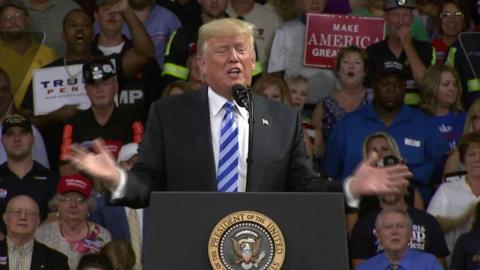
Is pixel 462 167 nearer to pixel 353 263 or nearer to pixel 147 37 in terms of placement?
pixel 353 263

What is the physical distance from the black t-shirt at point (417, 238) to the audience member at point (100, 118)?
1.88 m

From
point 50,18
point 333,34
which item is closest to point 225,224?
point 333,34

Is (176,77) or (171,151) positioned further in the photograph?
(176,77)

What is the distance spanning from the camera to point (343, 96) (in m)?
10.1

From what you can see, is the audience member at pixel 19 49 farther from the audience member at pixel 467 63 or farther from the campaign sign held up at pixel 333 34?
the audience member at pixel 467 63

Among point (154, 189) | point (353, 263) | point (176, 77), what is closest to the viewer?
point (154, 189)

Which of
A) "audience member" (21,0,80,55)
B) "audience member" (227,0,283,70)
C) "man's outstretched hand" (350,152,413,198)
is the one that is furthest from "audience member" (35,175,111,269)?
"man's outstretched hand" (350,152,413,198)

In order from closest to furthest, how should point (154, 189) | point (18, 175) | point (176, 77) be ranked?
1. point (154, 189)
2. point (18, 175)
3. point (176, 77)

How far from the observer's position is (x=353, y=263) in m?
8.72

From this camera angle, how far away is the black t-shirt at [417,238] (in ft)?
28.4

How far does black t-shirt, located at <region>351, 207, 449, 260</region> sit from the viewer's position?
28.4 feet

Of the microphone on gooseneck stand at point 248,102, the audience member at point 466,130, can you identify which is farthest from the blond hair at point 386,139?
the microphone on gooseneck stand at point 248,102

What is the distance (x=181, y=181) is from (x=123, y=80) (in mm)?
5461

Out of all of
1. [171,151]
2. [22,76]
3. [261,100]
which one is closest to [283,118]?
[261,100]
